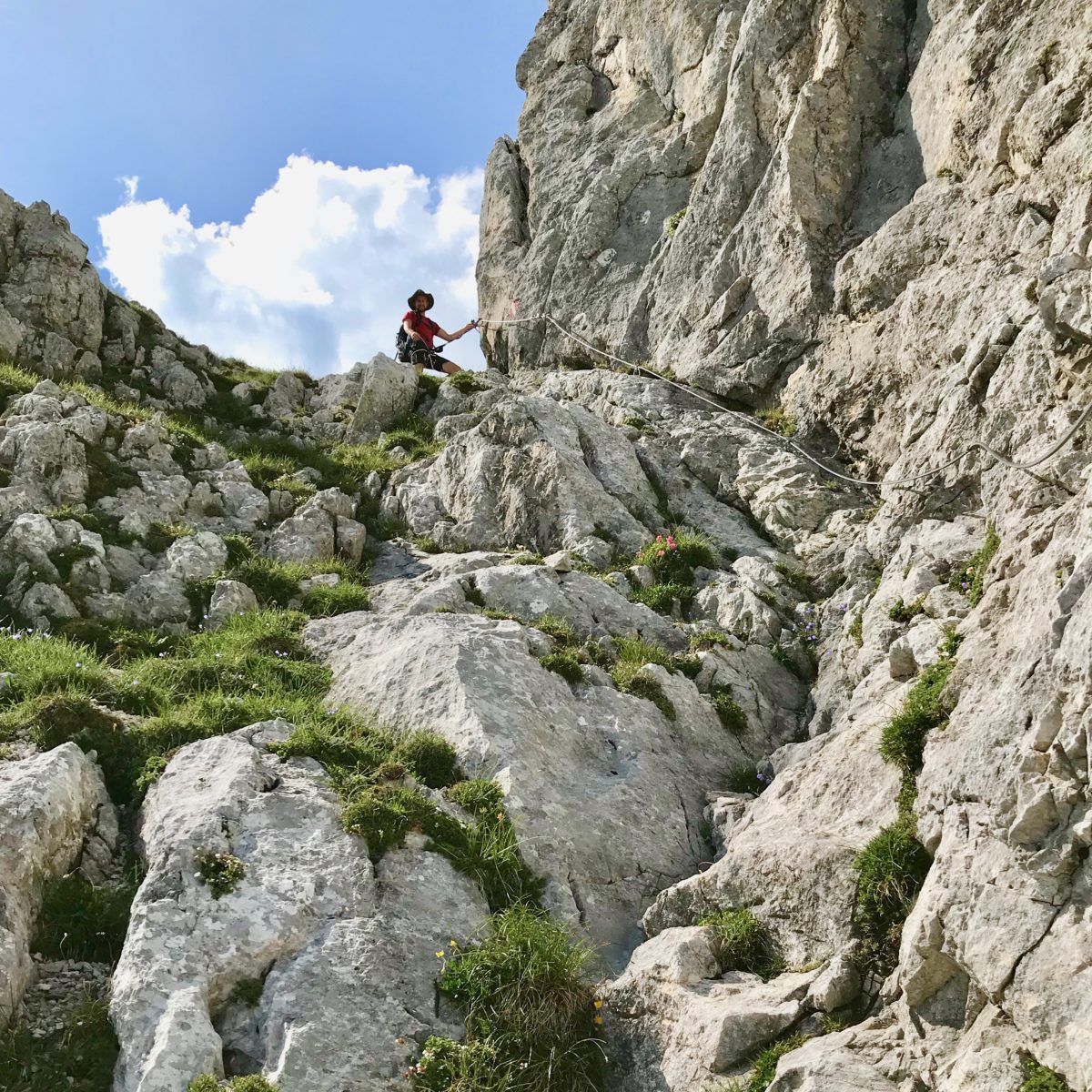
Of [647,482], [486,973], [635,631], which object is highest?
[647,482]

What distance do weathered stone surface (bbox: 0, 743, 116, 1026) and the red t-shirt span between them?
72.4 ft

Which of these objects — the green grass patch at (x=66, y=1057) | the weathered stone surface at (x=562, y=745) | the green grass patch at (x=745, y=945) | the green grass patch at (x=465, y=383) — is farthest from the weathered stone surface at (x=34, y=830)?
the green grass patch at (x=465, y=383)

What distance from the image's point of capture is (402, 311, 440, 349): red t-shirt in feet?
102

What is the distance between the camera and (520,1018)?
29.8ft

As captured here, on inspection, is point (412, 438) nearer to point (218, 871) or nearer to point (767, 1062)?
point (218, 871)

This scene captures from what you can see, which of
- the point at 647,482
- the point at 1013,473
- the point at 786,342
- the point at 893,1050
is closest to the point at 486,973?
the point at 893,1050

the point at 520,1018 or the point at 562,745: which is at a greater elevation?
the point at 562,745

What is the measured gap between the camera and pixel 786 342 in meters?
22.2

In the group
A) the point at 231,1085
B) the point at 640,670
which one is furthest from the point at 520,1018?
the point at 640,670

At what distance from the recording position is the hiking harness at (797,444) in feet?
38.8

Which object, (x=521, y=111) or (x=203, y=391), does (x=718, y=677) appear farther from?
(x=521, y=111)

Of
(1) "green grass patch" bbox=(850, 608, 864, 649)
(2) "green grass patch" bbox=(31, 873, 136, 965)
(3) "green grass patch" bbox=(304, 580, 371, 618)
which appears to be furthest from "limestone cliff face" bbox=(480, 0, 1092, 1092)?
(3) "green grass patch" bbox=(304, 580, 371, 618)

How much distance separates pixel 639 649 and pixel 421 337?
19.0 m

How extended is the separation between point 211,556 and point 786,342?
13644 mm
